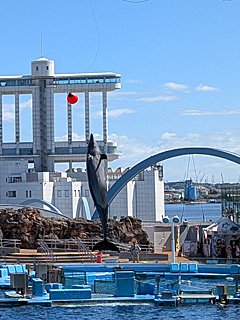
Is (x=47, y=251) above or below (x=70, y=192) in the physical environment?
below

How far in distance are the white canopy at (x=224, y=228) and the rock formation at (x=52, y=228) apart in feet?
16.1

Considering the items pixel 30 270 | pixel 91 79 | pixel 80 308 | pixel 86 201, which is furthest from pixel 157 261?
pixel 91 79

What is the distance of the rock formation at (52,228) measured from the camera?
43.8 meters

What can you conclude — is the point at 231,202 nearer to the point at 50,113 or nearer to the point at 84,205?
the point at 84,205

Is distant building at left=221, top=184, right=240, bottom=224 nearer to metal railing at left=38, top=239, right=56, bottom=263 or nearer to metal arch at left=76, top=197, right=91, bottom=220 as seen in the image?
metal railing at left=38, top=239, right=56, bottom=263

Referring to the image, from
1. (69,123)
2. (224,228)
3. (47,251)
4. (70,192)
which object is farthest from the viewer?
(69,123)

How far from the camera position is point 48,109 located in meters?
69.9

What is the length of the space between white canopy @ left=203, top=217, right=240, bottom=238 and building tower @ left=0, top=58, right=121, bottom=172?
2769 cm

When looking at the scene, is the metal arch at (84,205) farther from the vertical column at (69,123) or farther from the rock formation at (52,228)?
the rock formation at (52,228)

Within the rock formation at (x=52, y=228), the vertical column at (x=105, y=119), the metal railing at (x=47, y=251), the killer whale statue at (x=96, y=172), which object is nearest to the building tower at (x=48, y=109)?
the vertical column at (x=105, y=119)

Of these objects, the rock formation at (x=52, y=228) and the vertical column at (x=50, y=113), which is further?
the vertical column at (x=50, y=113)

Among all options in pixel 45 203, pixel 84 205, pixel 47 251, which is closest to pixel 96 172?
pixel 47 251

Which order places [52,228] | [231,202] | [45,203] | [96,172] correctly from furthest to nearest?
1. [45,203]
2. [231,202]
3. [52,228]
4. [96,172]

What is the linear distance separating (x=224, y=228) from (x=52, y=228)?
9.16 m
